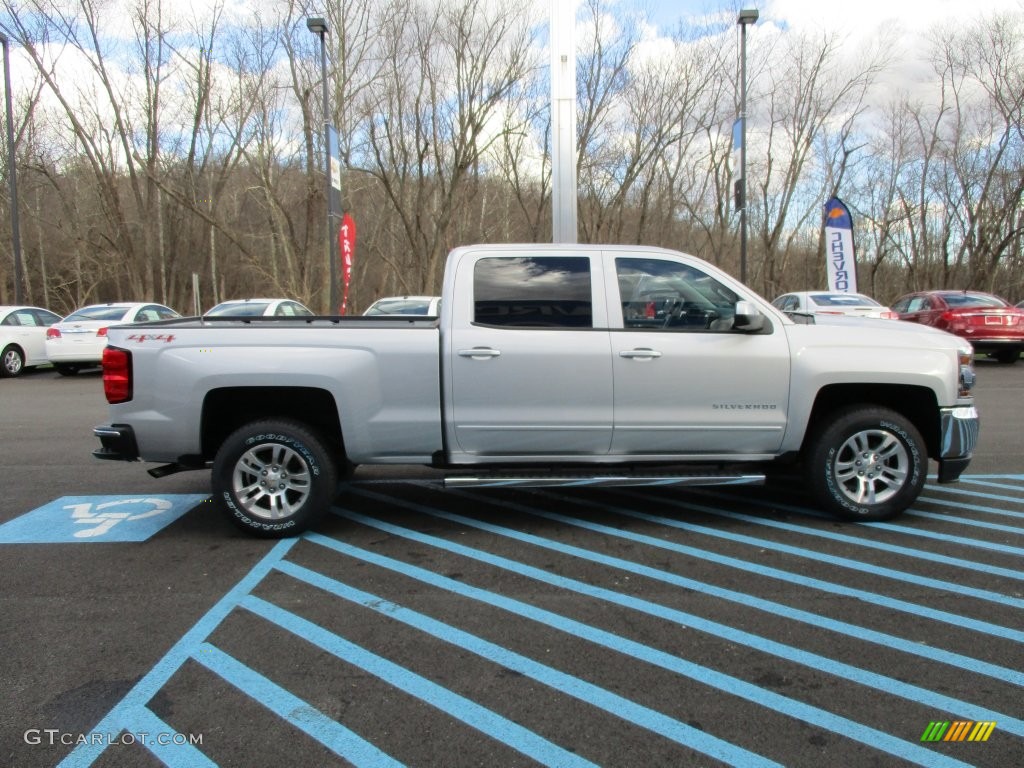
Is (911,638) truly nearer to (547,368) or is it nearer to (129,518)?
(547,368)

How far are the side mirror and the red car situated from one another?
12.7m

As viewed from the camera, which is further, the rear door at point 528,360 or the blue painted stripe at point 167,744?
the rear door at point 528,360

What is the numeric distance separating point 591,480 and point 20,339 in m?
15.2

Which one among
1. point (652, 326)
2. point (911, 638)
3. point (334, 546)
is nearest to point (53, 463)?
point (334, 546)

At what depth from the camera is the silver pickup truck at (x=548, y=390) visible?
448cm

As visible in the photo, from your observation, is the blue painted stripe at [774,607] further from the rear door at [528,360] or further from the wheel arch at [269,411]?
the wheel arch at [269,411]

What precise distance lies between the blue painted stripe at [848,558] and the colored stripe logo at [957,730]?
89 centimetres

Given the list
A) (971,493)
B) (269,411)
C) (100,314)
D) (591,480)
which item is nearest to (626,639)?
(591,480)

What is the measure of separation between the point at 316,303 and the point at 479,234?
10711 mm

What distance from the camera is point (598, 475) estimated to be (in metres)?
4.69

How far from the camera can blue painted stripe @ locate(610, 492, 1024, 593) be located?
375 cm

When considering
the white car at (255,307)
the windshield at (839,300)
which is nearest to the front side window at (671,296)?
the white car at (255,307)

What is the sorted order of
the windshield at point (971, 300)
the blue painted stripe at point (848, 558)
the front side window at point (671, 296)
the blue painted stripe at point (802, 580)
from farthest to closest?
the windshield at point (971, 300), the front side window at point (671, 296), the blue painted stripe at point (848, 558), the blue painted stripe at point (802, 580)

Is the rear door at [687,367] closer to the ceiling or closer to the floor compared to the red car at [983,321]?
closer to the floor
